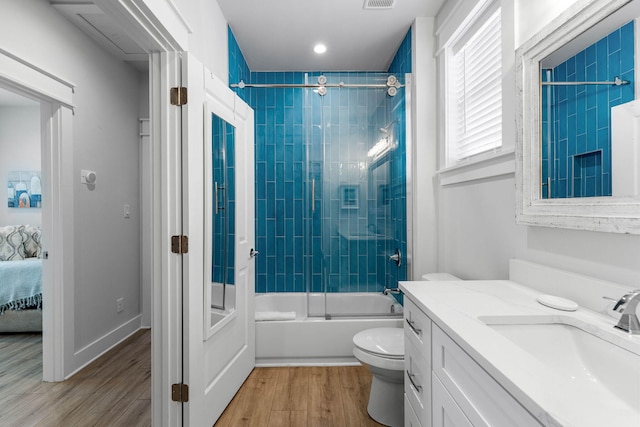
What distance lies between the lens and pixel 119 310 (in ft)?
10.1

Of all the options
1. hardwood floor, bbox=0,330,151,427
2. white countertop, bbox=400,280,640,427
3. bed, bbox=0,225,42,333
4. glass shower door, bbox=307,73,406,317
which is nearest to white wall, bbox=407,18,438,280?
glass shower door, bbox=307,73,406,317

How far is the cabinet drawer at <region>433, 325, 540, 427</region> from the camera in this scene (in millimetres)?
704

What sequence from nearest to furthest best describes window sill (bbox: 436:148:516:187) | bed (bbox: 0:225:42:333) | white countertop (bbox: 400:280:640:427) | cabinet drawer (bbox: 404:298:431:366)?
1. white countertop (bbox: 400:280:640:427)
2. cabinet drawer (bbox: 404:298:431:366)
3. window sill (bbox: 436:148:516:187)
4. bed (bbox: 0:225:42:333)

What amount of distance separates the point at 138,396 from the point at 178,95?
6.15 feet

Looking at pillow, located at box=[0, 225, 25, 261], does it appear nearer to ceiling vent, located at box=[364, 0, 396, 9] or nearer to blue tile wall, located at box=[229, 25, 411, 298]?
blue tile wall, located at box=[229, 25, 411, 298]

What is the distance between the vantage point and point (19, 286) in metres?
3.15

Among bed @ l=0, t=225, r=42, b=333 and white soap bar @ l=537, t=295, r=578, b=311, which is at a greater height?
white soap bar @ l=537, t=295, r=578, b=311

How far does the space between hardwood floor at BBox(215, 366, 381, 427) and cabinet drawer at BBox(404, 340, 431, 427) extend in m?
0.60

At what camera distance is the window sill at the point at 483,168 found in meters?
1.63

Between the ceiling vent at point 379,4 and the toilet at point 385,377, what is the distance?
2157 millimetres

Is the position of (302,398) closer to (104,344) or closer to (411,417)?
(411,417)

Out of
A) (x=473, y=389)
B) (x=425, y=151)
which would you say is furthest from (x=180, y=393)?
(x=425, y=151)

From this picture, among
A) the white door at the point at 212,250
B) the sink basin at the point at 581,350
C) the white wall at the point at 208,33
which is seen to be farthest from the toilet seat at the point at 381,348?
the white wall at the point at 208,33

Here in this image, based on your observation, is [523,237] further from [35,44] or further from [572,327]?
[35,44]
